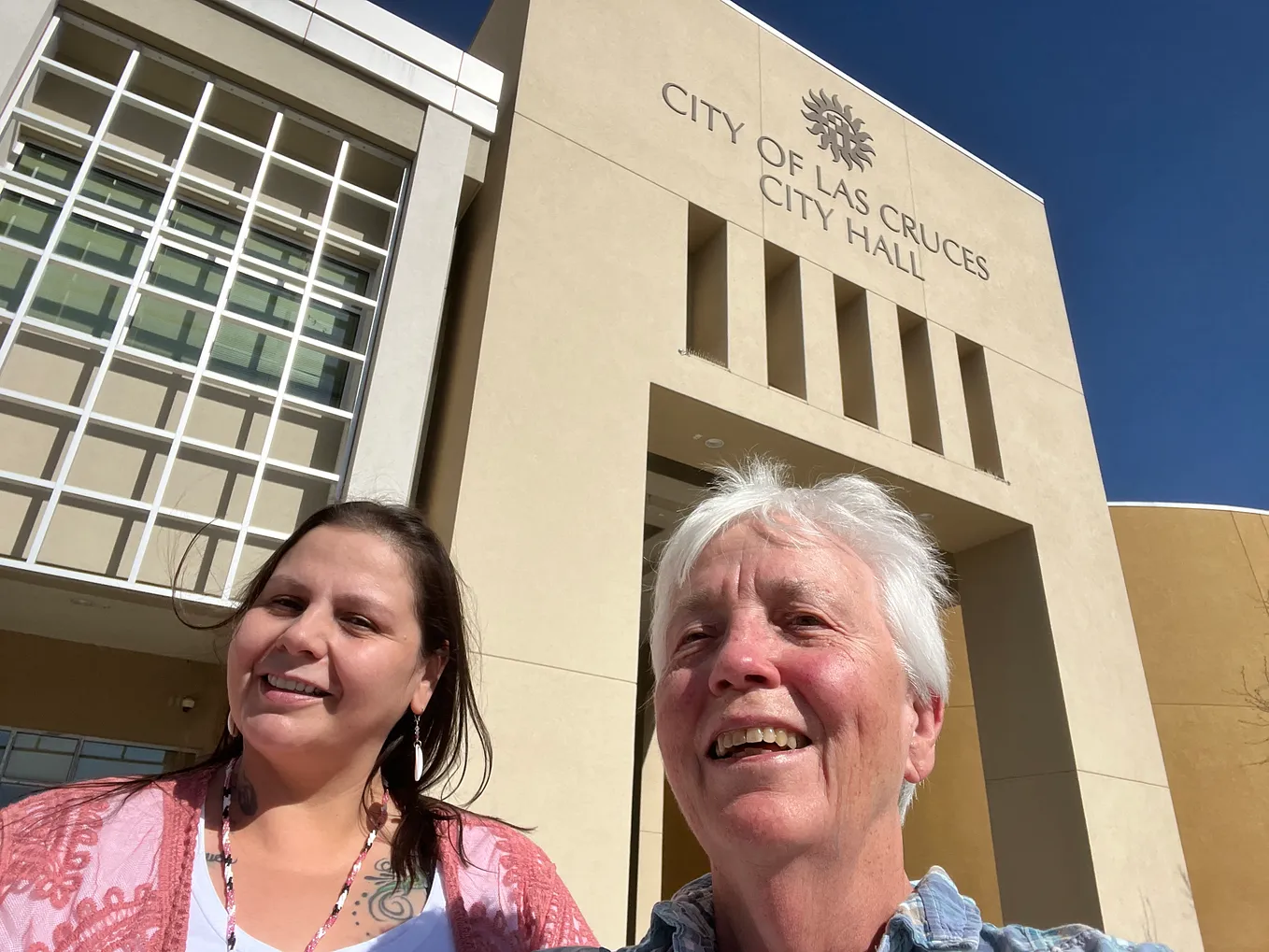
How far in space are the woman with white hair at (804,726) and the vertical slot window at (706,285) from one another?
18.6 ft

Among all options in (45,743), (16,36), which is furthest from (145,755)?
(16,36)

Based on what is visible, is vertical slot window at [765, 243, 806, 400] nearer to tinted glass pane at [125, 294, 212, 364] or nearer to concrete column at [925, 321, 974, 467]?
concrete column at [925, 321, 974, 467]

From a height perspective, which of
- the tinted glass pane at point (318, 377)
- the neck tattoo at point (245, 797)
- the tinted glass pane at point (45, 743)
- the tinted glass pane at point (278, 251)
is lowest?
the neck tattoo at point (245, 797)

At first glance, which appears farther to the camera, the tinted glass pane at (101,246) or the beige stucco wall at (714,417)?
the beige stucco wall at (714,417)

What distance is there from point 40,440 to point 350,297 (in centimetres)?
200

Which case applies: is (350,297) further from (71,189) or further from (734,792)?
(734,792)

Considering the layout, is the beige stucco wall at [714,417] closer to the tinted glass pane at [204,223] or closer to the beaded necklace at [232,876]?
the tinted glass pane at [204,223]

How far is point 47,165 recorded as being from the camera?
5055 millimetres

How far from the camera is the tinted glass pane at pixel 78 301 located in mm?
4688

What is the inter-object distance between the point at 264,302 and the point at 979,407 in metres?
7.27

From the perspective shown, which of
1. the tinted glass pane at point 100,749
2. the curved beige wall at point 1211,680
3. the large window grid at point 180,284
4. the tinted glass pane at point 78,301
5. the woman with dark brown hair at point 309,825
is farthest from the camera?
the curved beige wall at point 1211,680

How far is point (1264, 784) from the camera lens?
10.8 m

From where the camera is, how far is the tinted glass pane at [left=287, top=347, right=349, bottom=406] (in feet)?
17.6

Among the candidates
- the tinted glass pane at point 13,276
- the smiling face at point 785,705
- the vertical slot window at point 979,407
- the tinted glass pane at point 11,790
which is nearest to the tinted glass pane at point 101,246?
the tinted glass pane at point 13,276
